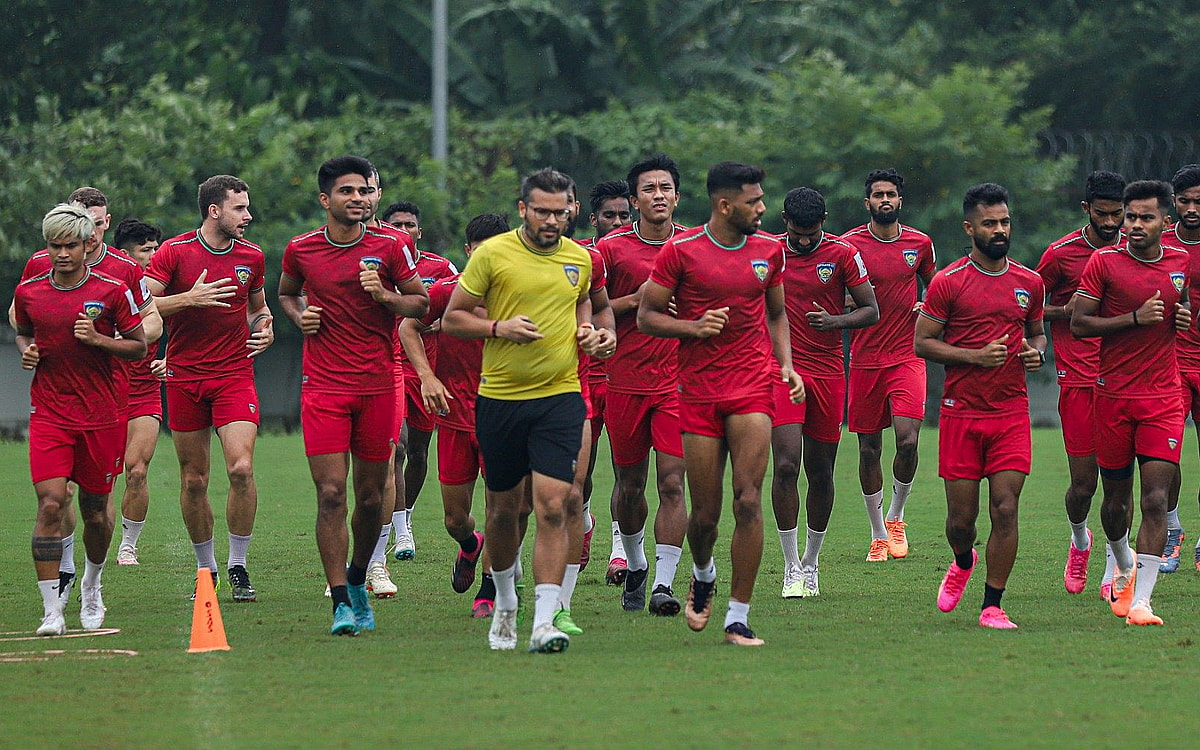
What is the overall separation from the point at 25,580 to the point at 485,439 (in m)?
4.67

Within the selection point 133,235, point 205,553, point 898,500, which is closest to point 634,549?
point 205,553

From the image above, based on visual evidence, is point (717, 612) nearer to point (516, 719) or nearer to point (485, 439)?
point (485, 439)

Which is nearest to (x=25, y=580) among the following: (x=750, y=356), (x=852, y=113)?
(x=750, y=356)

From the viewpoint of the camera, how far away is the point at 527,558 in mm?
13156

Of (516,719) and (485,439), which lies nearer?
(516,719)

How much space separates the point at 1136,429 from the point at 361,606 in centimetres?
442

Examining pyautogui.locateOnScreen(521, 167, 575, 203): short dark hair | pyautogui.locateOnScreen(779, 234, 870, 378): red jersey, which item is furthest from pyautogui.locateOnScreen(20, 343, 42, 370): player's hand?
pyautogui.locateOnScreen(779, 234, 870, 378): red jersey

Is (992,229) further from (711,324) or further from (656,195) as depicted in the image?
(656,195)

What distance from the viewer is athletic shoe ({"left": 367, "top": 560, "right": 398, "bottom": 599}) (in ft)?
37.2

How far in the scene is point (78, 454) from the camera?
10109 millimetres

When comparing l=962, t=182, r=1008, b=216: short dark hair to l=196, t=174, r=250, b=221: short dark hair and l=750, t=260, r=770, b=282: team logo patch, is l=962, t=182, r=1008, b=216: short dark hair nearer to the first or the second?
l=750, t=260, r=770, b=282: team logo patch

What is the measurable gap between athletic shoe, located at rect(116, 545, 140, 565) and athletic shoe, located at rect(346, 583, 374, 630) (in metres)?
3.73

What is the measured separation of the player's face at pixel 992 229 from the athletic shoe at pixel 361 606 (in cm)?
384

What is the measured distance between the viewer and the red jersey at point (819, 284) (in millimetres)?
11758
